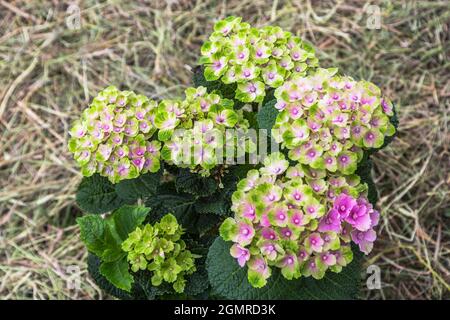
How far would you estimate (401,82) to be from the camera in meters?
2.47

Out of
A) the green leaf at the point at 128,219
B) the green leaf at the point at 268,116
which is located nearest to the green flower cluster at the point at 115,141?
the green leaf at the point at 128,219

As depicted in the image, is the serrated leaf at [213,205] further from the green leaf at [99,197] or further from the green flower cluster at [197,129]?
the green leaf at [99,197]

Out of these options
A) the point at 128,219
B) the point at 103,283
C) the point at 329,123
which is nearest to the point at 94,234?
the point at 128,219

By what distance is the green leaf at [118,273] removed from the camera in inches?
58.4

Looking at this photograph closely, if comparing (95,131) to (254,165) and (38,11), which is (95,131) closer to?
(254,165)

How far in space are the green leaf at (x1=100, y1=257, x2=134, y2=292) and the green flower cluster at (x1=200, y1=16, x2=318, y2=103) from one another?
472mm

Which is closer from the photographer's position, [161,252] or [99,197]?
[161,252]

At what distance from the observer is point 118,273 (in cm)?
150

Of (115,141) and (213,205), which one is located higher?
(115,141)

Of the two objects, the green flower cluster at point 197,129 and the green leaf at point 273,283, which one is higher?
the green flower cluster at point 197,129

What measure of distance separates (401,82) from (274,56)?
1.10 m

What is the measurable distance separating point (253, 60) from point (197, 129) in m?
0.23

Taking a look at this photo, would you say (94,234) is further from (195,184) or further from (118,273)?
(195,184)

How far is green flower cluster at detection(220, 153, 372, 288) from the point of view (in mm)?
1265
